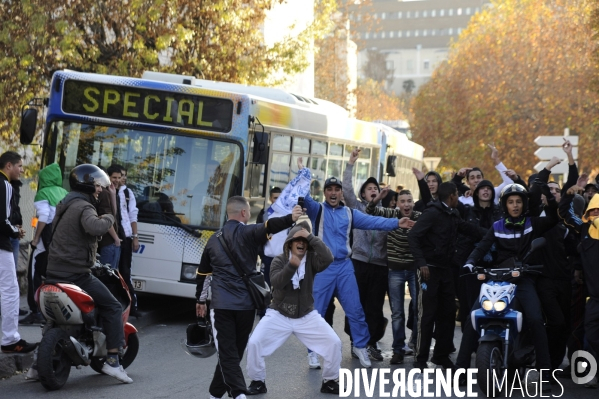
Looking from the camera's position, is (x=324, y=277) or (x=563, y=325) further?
(x=324, y=277)

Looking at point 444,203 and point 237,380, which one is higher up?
point 444,203

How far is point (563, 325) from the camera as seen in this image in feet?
30.0

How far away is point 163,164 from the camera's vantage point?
12391mm

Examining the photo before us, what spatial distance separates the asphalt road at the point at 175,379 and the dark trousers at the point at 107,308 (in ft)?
1.34

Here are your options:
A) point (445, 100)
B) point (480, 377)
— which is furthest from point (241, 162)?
point (445, 100)

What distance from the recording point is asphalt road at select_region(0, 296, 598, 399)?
838 cm

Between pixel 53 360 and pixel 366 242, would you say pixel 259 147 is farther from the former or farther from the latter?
pixel 53 360

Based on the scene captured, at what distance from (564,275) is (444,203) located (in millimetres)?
1354

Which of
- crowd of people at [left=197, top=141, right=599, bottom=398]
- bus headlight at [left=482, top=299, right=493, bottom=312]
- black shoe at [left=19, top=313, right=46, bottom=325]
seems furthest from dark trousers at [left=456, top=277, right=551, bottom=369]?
black shoe at [left=19, top=313, right=46, bottom=325]

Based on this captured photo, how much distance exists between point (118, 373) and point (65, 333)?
25.7 inches

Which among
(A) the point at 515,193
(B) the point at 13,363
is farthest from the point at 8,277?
(A) the point at 515,193

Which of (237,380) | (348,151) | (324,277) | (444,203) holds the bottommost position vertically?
(237,380)

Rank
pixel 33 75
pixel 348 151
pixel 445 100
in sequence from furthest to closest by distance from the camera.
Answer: pixel 445 100
pixel 33 75
pixel 348 151

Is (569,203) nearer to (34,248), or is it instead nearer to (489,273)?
(489,273)
